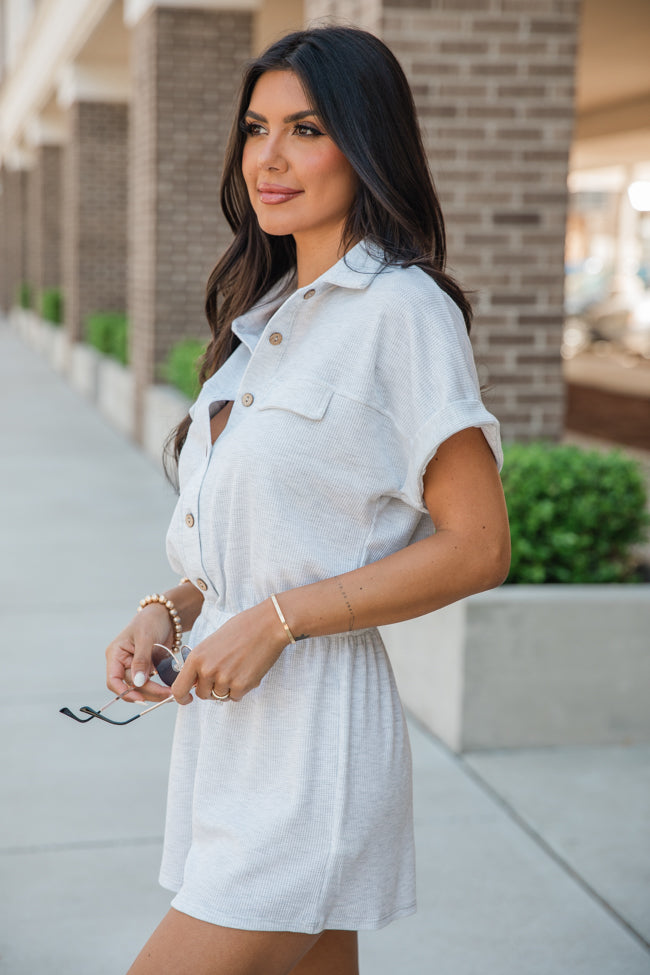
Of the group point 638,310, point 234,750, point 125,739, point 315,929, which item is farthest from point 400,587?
point 638,310

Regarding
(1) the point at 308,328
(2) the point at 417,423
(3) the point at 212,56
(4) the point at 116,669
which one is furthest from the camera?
(3) the point at 212,56

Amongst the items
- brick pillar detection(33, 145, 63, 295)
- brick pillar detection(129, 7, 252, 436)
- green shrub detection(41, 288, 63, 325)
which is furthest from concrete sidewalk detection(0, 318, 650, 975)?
brick pillar detection(33, 145, 63, 295)

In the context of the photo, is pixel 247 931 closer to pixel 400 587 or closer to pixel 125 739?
pixel 400 587

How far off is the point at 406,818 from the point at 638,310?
30795 millimetres

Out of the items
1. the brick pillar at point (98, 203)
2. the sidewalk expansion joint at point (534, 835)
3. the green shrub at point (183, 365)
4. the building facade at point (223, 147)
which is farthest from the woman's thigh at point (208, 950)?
the brick pillar at point (98, 203)

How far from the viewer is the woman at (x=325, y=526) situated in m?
1.62

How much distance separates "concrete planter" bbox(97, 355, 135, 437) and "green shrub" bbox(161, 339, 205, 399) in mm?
1172

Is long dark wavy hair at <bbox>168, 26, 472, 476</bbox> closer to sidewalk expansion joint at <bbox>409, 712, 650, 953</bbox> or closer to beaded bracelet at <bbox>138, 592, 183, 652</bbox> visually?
beaded bracelet at <bbox>138, 592, 183, 652</bbox>

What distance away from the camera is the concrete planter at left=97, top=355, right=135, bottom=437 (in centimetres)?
1130

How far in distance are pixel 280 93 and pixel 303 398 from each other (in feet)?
1.49

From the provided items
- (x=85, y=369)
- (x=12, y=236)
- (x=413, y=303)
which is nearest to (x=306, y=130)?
(x=413, y=303)

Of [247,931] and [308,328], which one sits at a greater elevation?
[308,328]

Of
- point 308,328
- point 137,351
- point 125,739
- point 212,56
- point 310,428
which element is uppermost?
point 212,56

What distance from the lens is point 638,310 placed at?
31.1 m
